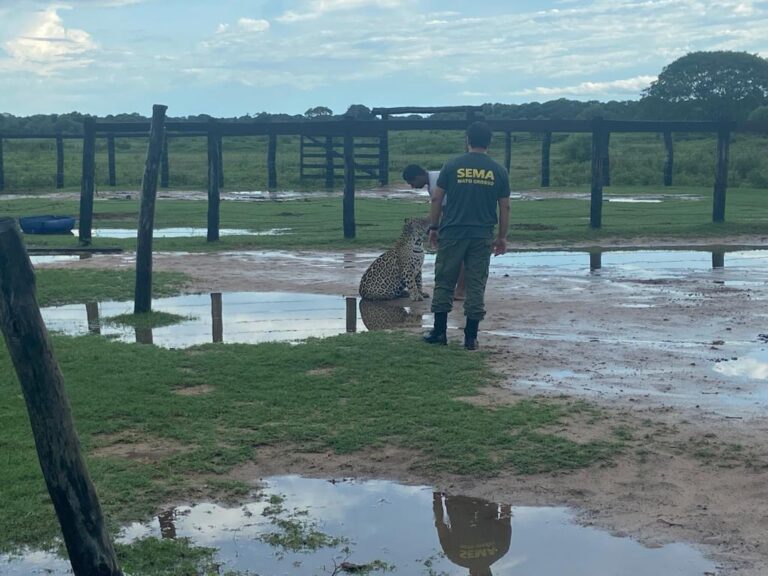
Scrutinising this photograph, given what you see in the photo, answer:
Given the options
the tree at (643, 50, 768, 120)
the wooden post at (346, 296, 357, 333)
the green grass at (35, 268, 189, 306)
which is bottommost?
the wooden post at (346, 296, 357, 333)

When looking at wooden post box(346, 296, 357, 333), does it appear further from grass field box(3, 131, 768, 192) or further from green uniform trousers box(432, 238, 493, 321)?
grass field box(3, 131, 768, 192)

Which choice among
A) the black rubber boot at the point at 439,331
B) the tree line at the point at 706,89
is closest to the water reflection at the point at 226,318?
the black rubber boot at the point at 439,331

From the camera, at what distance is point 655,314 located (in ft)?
39.8

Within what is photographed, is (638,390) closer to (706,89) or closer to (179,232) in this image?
(179,232)

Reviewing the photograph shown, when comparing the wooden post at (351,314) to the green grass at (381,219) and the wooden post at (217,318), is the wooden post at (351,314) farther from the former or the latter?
the green grass at (381,219)

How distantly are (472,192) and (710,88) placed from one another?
51.1m

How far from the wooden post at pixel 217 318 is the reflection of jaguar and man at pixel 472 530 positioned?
5.17m

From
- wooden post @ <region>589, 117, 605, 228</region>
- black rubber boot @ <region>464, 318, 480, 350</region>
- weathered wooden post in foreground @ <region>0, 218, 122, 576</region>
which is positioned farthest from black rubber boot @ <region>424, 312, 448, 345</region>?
wooden post @ <region>589, 117, 605, 228</region>

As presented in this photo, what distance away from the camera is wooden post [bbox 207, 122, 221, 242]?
19.9 meters

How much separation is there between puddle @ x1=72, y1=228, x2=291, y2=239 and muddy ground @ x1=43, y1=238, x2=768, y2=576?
259 inches

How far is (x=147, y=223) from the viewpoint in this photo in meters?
12.4

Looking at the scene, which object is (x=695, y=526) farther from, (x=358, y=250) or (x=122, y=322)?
(x=358, y=250)

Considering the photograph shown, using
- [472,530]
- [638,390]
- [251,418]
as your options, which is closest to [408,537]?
[472,530]

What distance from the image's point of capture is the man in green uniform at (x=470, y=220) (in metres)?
9.84
